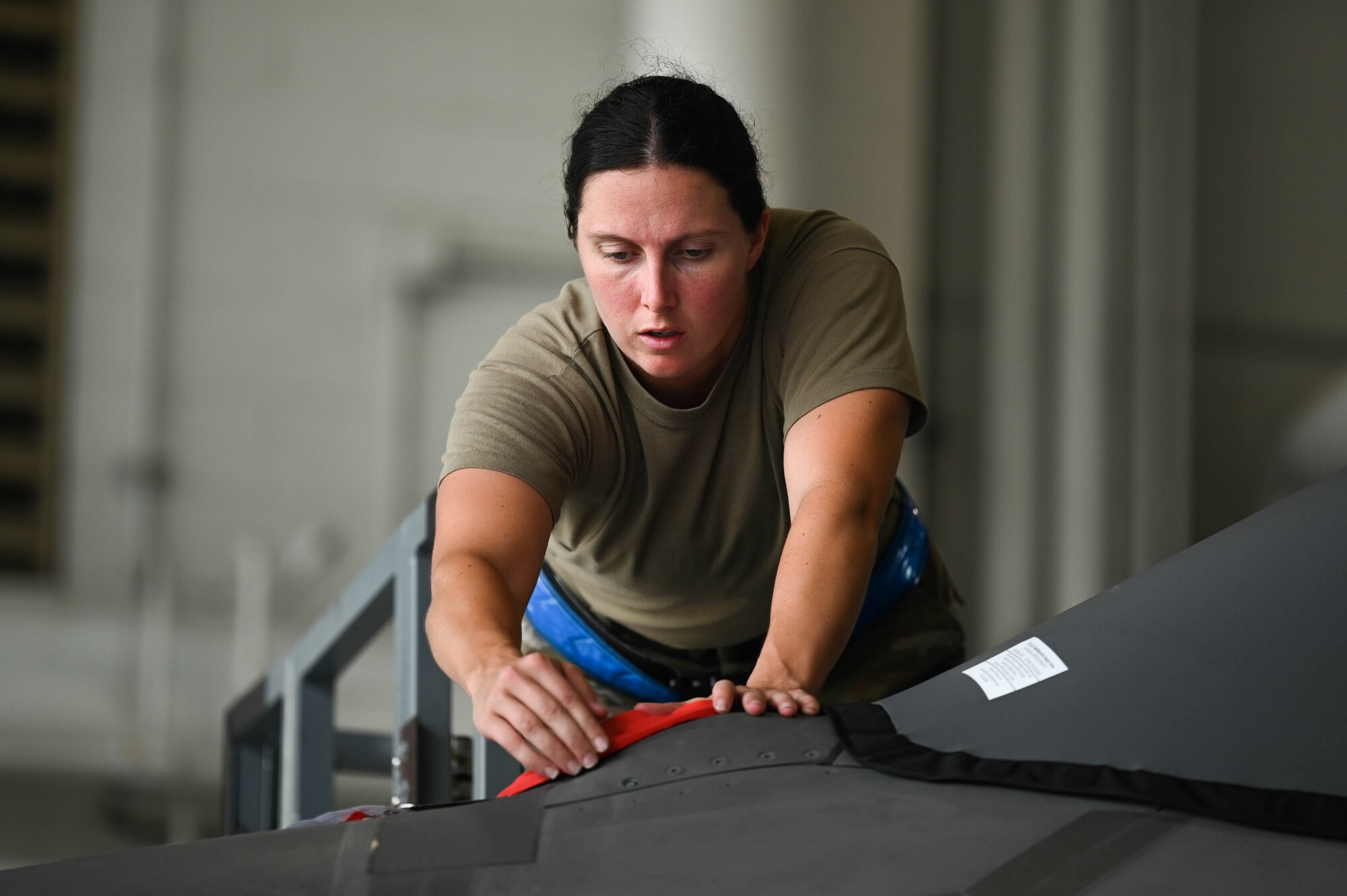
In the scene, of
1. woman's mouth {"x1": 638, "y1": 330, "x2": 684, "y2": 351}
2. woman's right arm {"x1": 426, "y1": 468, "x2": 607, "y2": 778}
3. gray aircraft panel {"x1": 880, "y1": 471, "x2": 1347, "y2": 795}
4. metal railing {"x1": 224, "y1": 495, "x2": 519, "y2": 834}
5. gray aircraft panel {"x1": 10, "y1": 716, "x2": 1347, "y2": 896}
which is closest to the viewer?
gray aircraft panel {"x1": 10, "y1": 716, "x2": 1347, "y2": 896}

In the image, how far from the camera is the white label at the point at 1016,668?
0.92m

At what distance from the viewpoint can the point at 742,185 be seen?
1.29 metres

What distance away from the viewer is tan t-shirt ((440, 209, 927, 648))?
1297mm

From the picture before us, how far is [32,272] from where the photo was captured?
11.6ft

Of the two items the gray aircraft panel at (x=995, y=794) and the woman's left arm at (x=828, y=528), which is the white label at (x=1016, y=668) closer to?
the gray aircraft panel at (x=995, y=794)

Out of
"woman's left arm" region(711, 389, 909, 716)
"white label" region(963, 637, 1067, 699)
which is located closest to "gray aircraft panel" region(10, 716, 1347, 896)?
"white label" region(963, 637, 1067, 699)

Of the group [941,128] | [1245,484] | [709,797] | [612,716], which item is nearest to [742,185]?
[612,716]

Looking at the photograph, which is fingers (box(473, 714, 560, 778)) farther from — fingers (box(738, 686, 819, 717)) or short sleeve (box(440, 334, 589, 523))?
short sleeve (box(440, 334, 589, 523))

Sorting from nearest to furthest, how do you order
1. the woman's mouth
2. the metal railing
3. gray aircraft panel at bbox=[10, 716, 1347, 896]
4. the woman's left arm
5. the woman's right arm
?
gray aircraft panel at bbox=[10, 716, 1347, 896] < the woman's right arm < the woman's left arm < the woman's mouth < the metal railing

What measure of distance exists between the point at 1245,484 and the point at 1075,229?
98 cm

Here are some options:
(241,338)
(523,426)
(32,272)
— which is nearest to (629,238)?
(523,426)

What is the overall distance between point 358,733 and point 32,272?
1.96m

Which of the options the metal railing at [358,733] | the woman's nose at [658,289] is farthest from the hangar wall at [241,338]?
the woman's nose at [658,289]

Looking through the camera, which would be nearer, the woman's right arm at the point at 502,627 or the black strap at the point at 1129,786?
the black strap at the point at 1129,786
